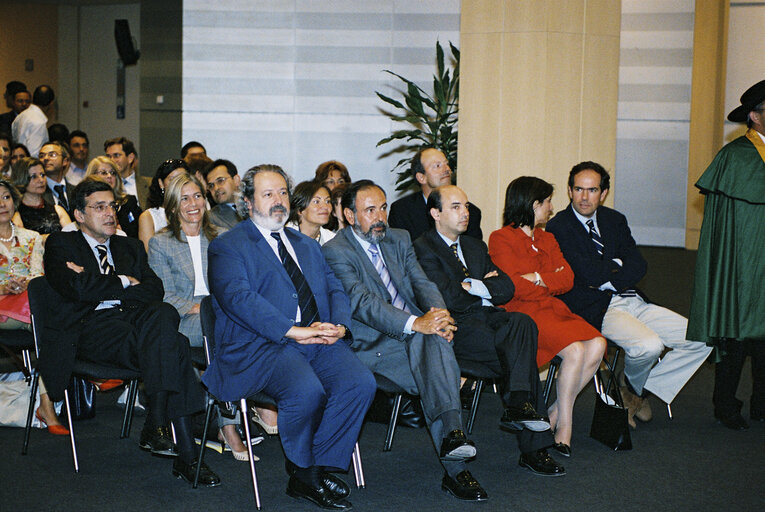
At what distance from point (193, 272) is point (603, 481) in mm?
2352

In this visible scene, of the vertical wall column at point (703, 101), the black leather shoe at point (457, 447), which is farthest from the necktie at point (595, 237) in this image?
the vertical wall column at point (703, 101)

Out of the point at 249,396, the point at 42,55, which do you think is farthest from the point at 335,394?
the point at 42,55

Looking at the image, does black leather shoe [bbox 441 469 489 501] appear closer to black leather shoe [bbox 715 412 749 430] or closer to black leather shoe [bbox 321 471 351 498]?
black leather shoe [bbox 321 471 351 498]

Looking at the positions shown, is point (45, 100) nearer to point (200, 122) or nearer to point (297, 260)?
point (200, 122)

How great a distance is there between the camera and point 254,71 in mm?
9711

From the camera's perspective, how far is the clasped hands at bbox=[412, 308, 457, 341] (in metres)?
3.94

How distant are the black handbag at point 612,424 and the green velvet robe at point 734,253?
2.14 ft


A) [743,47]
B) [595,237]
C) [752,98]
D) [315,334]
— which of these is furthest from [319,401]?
[743,47]

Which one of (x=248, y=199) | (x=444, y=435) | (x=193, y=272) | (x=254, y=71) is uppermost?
(x=254, y=71)

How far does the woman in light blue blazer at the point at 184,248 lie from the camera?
4.58 meters

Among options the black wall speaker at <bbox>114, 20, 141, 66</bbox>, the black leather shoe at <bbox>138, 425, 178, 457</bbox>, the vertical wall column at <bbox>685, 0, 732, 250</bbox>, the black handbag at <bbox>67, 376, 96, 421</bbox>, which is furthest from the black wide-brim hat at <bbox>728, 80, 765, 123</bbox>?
the black wall speaker at <bbox>114, 20, 141, 66</bbox>

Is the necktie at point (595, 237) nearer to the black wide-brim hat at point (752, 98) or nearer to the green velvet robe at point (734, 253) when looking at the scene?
the green velvet robe at point (734, 253)

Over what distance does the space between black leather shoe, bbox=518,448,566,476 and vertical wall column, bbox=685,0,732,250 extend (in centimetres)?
733

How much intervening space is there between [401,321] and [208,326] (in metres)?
0.89
